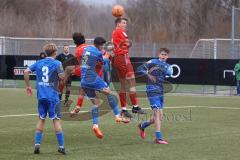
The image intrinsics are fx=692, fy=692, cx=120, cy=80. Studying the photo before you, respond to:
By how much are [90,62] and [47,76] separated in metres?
2.33

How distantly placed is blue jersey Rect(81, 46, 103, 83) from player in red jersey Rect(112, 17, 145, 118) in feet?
3.87

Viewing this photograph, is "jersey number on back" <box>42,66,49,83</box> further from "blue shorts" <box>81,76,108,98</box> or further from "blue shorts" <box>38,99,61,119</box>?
"blue shorts" <box>81,76,108,98</box>

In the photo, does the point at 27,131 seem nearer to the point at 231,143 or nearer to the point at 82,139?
the point at 82,139

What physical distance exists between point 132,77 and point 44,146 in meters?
3.80

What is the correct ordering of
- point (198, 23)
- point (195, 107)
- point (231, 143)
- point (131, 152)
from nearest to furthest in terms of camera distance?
point (131, 152)
point (231, 143)
point (195, 107)
point (198, 23)

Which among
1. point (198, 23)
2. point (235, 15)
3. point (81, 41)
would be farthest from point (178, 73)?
point (198, 23)

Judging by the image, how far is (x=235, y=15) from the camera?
36031 millimetres

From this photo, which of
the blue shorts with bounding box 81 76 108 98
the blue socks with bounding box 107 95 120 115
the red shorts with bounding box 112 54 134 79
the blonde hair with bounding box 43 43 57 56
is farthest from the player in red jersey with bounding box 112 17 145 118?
the blonde hair with bounding box 43 43 57 56

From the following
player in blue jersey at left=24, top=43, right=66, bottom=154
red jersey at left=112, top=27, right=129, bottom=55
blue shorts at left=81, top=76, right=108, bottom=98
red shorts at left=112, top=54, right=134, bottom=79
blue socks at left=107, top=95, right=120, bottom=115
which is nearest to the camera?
player in blue jersey at left=24, top=43, right=66, bottom=154

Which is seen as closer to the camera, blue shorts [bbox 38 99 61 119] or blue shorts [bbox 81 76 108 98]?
blue shorts [bbox 38 99 61 119]

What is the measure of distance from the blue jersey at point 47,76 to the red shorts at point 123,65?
3.60m

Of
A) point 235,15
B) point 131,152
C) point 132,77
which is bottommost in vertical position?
point 131,152

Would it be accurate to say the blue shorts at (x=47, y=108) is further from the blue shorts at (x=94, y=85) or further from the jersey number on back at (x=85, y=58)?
the blue shorts at (x=94, y=85)

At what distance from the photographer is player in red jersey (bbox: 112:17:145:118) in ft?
54.0
